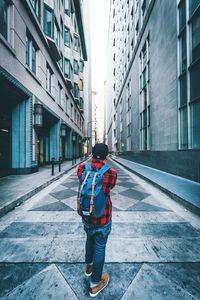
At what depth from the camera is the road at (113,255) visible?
78.0 inches

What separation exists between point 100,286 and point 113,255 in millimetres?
714

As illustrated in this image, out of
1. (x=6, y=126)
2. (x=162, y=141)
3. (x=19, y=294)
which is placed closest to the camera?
(x=19, y=294)

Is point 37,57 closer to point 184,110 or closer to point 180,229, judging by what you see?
point 184,110

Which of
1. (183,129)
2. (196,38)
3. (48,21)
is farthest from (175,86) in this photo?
(48,21)

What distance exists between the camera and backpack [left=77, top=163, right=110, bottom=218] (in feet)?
5.83

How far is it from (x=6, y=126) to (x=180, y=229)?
9.17 m

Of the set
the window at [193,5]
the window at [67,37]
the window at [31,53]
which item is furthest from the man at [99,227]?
the window at [67,37]

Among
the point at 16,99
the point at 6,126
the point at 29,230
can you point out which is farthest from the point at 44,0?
the point at 29,230

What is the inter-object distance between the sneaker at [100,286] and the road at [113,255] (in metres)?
0.06

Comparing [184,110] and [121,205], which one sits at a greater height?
[184,110]

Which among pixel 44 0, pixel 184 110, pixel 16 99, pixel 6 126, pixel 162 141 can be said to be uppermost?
pixel 44 0

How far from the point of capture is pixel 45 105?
43.7 feet

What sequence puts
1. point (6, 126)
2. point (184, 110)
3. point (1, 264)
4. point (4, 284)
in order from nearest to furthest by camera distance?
1. point (4, 284)
2. point (1, 264)
3. point (184, 110)
4. point (6, 126)

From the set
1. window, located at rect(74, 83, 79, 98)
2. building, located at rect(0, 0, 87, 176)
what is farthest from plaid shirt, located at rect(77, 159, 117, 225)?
window, located at rect(74, 83, 79, 98)
